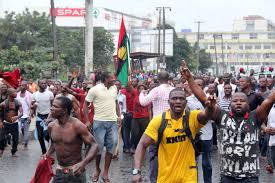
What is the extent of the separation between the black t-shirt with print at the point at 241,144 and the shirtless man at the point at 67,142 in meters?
1.42

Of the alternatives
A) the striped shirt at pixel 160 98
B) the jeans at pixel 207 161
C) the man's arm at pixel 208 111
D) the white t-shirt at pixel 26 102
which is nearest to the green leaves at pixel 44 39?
the white t-shirt at pixel 26 102

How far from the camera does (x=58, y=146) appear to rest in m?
6.73

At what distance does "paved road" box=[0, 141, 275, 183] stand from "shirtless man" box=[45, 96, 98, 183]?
3875 mm

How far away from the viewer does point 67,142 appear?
6.68 meters

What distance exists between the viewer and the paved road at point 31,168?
10797 millimetres

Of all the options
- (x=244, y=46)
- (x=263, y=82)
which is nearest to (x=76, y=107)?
(x=263, y=82)

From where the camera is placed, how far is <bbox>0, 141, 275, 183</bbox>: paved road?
10.8 metres

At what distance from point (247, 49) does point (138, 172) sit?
6347 inches

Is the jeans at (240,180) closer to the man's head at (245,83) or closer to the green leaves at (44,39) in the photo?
the man's head at (245,83)

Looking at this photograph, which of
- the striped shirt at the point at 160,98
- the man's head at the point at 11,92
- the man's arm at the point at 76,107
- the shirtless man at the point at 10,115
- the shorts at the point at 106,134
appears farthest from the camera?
the shirtless man at the point at 10,115

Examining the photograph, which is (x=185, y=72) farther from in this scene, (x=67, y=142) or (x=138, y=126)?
(x=138, y=126)

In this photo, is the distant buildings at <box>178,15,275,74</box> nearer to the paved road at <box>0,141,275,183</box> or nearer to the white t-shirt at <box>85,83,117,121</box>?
the paved road at <box>0,141,275,183</box>

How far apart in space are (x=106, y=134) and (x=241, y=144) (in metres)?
4.77

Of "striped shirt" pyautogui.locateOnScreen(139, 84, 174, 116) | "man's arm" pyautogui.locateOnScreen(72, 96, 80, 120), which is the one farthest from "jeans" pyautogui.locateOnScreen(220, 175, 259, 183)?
"man's arm" pyautogui.locateOnScreen(72, 96, 80, 120)
